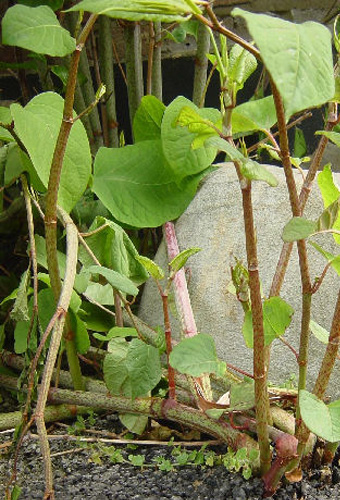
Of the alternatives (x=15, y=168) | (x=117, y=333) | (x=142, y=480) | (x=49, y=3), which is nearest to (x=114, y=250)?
(x=117, y=333)

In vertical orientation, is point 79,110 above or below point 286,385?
above

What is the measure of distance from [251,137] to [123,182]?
35.2 inches

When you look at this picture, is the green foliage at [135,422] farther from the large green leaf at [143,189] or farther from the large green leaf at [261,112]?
the large green leaf at [261,112]

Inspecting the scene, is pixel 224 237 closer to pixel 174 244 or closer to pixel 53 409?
pixel 174 244

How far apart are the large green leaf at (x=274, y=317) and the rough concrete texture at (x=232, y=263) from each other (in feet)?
1.28

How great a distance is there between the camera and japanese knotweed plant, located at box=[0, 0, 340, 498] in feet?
1.73

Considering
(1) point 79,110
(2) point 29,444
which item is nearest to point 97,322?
(2) point 29,444

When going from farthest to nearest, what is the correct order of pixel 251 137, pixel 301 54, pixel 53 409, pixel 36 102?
pixel 251 137 → pixel 53 409 → pixel 36 102 → pixel 301 54

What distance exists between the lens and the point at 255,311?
704 mm

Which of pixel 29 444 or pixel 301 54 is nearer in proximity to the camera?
pixel 301 54

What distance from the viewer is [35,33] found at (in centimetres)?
72

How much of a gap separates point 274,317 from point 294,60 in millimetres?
401

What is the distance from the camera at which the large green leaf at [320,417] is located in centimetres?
67

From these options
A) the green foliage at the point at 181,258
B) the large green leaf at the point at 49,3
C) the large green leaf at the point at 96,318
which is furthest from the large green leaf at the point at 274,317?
the large green leaf at the point at 49,3
